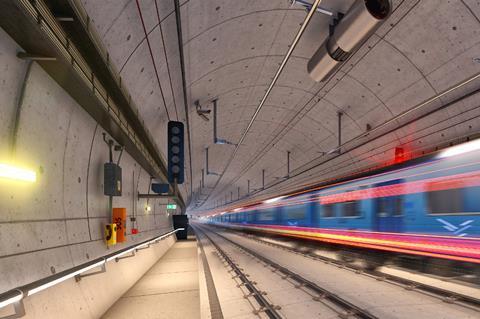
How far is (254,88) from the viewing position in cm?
1038

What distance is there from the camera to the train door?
7957 mm

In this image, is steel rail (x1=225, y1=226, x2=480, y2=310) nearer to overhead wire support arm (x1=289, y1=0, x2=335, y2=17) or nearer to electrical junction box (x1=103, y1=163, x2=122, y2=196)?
overhead wire support arm (x1=289, y1=0, x2=335, y2=17)

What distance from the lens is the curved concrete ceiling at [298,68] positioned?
5.79 m

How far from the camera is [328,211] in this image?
39.0 feet

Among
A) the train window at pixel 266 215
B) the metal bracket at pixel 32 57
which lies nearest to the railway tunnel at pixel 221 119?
the metal bracket at pixel 32 57

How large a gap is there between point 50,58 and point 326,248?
14.4 m

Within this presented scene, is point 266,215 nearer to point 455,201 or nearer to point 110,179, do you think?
point 455,201

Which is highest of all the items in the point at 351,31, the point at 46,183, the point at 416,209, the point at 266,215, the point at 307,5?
the point at 307,5

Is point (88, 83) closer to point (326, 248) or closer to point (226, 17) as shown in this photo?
point (226, 17)

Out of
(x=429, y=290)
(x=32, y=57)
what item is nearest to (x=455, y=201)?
(x=429, y=290)

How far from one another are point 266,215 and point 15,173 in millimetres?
19346

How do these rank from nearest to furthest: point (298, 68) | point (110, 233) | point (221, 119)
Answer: point (110, 233), point (298, 68), point (221, 119)

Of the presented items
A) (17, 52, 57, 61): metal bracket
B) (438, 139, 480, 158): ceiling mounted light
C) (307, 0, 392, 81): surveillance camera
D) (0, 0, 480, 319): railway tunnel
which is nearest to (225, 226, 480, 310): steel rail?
(0, 0, 480, 319): railway tunnel

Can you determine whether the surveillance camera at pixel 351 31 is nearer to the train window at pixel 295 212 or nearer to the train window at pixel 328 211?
the train window at pixel 328 211
